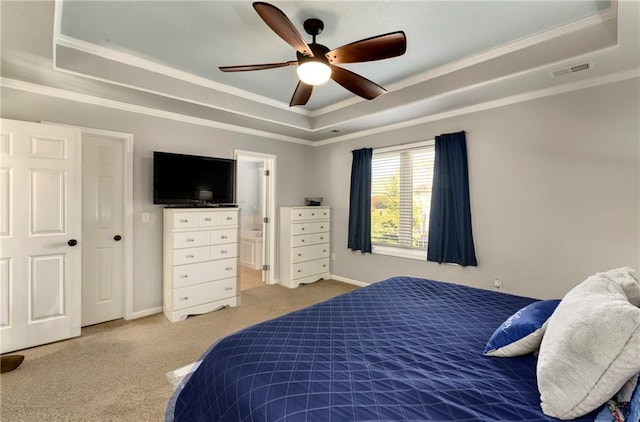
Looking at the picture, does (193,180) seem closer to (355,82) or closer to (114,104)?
(114,104)

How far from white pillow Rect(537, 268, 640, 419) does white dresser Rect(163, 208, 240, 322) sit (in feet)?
10.9

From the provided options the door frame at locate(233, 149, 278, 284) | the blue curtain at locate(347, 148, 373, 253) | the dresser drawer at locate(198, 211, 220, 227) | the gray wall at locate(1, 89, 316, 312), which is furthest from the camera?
the door frame at locate(233, 149, 278, 284)

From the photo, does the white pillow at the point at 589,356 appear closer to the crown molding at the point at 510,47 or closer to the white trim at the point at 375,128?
the crown molding at the point at 510,47

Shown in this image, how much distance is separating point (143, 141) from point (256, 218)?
Answer: 3.29m

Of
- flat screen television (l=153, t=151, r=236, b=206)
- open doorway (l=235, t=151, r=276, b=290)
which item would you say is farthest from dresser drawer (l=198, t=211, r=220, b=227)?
open doorway (l=235, t=151, r=276, b=290)

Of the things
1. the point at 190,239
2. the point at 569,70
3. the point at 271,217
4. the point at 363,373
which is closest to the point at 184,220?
the point at 190,239

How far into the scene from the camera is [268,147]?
4668 millimetres

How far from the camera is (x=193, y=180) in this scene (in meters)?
3.61

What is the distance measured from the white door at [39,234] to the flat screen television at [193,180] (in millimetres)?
744

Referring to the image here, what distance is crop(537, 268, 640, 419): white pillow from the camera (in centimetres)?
86

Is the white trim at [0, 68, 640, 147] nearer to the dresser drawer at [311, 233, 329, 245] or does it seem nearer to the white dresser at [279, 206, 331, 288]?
the white dresser at [279, 206, 331, 288]

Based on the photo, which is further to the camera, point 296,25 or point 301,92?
point 301,92

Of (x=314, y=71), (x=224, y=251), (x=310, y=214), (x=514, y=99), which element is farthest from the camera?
(x=310, y=214)

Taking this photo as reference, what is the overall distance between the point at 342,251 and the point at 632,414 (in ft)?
13.6
